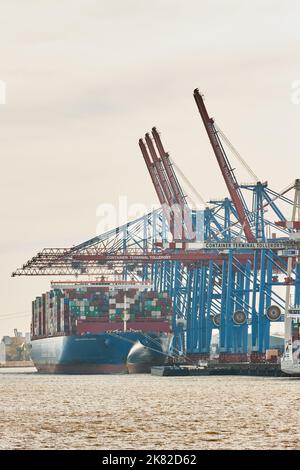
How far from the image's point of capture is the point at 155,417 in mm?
75750

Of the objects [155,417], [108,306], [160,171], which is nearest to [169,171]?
[160,171]

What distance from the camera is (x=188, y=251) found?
6718 inches

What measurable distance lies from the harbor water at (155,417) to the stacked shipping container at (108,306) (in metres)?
51.4

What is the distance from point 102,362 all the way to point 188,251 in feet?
54.3

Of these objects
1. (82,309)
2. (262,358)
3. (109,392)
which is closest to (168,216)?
(82,309)

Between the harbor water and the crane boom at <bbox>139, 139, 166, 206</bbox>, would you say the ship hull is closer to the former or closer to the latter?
the crane boom at <bbox>139, 139, 166, 206</bbox>

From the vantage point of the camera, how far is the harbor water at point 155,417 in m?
60.2

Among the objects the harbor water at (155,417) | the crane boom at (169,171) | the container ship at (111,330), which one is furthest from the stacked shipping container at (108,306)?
the harbor water at (155,417)

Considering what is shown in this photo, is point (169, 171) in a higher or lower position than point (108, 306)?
higher

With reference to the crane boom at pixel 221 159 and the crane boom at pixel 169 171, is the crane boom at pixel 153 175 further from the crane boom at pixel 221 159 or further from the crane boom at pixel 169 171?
the crane boom at pixel 221 159

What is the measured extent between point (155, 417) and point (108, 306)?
95773 mm

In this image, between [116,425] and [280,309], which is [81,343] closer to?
[280,309]

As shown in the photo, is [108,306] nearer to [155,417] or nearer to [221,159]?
[221,159]

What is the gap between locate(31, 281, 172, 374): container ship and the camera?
167 meters
